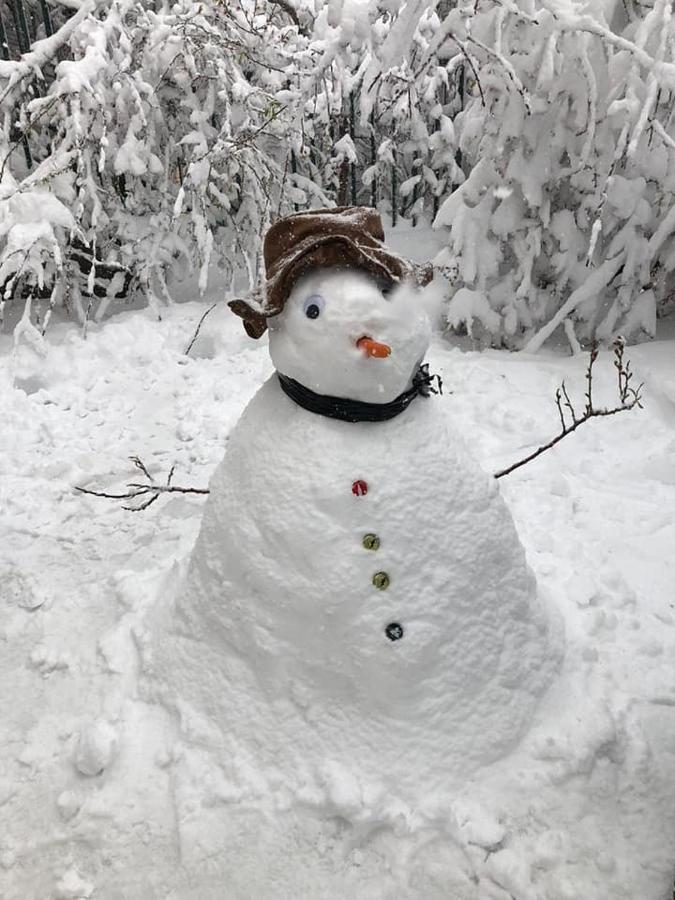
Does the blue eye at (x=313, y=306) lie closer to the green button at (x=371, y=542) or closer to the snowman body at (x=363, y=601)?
the snowman body at (x=363, y=601)

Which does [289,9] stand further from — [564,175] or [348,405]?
[348,405]

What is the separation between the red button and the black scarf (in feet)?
0.63

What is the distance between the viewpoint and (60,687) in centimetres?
247

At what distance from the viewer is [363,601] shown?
6.45 feet

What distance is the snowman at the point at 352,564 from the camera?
73.3 inches

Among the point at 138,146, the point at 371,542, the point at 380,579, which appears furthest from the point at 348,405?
the point at 138,146

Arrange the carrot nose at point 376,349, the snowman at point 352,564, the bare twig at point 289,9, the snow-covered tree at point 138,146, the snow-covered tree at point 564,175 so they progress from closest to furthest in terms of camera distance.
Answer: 1. the carrot nose at point 376,349
2. the snowman at point 352,564
3. the snow-covered tree at point 564,175
4. the snow-covered tree at point 138,146
5. the bare twig at point 289,9

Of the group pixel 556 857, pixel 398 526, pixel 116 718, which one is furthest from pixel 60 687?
pixel 556 857

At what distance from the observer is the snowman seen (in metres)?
1.86

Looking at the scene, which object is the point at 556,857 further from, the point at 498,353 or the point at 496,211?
the point at 496,211

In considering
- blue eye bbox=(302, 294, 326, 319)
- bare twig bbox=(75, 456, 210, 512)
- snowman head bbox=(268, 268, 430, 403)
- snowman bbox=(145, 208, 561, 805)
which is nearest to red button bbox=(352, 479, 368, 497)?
snowman bbox=(145, 208, 561, 805)

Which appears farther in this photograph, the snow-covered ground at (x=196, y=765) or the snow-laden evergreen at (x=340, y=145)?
the snow-laden evergreen at (x=340, y=145)

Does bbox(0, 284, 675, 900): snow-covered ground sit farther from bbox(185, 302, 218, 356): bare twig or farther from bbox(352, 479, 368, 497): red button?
bbox(352, 479, 368, 497): red button

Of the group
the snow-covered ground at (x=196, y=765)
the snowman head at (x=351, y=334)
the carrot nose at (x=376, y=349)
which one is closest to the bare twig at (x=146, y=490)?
the snow-covered ground at (x=196, y=765)
